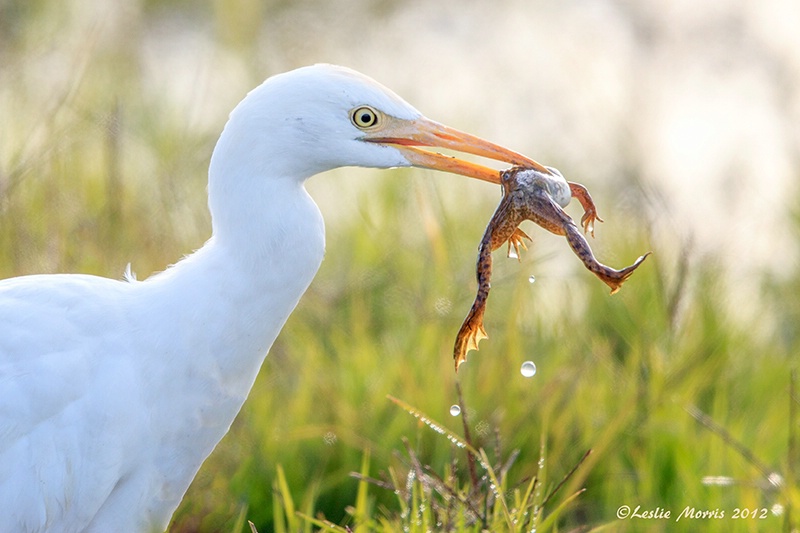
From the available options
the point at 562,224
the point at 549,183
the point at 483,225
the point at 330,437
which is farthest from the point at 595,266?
the point at 483,225

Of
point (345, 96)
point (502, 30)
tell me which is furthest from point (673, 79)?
point (345, 96)

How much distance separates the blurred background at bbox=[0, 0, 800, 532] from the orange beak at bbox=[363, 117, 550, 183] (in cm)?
80

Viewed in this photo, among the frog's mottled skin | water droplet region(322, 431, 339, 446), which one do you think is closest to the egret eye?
the frog's mottled skin

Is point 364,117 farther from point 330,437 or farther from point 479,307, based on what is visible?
point 330,437

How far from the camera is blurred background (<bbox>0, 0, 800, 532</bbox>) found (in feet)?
15.4

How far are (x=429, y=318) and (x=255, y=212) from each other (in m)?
2.03

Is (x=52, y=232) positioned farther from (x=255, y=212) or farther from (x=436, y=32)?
(x=436, y=32)

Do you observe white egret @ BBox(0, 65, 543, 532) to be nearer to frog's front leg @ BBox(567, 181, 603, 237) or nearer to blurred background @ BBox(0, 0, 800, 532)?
frog's front leg @ BBox(567, 181, 603, 237)

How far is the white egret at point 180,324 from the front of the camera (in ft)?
11.0

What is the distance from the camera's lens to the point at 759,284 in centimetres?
661

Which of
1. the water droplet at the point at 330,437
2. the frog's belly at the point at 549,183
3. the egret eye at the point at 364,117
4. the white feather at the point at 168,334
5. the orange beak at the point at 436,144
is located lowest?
the water droplet at the point at 330,437

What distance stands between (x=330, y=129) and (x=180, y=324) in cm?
71

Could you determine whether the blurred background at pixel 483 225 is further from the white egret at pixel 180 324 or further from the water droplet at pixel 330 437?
the white egret at pixel 180 324

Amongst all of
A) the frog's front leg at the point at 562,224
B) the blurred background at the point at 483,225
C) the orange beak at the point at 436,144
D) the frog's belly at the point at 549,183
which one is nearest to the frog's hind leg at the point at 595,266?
the frog's front leg at the point at 562,224
